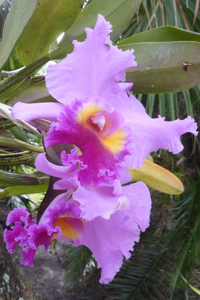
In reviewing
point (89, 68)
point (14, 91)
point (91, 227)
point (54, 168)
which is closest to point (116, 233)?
point (91, 227)

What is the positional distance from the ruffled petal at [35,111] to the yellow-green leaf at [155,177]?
24 cm

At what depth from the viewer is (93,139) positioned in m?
0.35

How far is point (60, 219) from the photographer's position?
1.27ft

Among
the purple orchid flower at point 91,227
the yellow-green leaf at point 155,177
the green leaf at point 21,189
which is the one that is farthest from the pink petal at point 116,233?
the green leaf at point 21,189

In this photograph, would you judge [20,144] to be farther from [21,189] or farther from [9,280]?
[9,280]

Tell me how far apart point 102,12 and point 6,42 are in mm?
198

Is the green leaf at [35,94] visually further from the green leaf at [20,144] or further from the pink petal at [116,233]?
the pink petal at [116,233]

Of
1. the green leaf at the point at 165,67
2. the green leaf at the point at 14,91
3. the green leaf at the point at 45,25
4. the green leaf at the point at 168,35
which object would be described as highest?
the green leaf at the point at 168,35

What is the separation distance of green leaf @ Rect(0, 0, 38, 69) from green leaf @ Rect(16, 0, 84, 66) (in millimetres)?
49

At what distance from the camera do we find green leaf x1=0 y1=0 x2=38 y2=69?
1.45ft

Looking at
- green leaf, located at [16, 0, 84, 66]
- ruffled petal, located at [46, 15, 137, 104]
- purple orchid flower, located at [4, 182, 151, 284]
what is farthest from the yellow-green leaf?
green leaf, located at [16, 0, 84, 66]

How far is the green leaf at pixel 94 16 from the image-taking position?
504 millimetres

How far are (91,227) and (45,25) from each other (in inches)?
16.2

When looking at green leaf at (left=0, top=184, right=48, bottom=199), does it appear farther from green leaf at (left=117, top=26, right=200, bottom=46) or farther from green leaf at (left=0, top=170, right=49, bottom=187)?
green leaf at (left=117, top=26, right=200, bottom=46)
